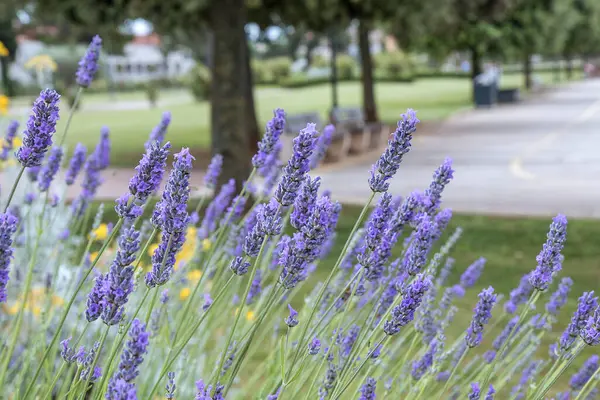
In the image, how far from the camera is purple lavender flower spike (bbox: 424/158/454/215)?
7.23ft

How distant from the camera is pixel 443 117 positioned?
93.8 ft

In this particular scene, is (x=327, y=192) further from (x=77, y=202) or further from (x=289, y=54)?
(x=289, y=54)

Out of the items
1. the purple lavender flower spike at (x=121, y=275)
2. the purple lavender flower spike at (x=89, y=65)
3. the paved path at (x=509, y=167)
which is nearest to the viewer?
the purple lavender flower spike at (x=121, y=275)

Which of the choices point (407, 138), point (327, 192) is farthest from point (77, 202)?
point (407, 138)

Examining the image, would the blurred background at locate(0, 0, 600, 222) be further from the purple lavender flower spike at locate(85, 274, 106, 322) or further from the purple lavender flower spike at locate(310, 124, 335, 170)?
the purple lavender flower spike at locate(85, 274, 106, 322)

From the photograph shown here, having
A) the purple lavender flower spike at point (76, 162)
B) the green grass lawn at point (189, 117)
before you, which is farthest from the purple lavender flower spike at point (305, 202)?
the green grass lawn at point (189, 117)

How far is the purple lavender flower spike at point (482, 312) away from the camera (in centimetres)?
214

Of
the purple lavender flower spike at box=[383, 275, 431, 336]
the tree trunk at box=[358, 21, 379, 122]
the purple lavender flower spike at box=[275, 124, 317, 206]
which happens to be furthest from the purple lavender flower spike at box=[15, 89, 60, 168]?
the tree trunk at box=[358, 21, 379, 122]

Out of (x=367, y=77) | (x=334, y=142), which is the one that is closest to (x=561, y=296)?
(x=334, y=142)

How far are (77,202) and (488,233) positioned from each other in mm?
6831

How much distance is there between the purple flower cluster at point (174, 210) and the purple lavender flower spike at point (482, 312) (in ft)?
2.60

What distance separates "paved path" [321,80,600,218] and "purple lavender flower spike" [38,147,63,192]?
5356 millimetres

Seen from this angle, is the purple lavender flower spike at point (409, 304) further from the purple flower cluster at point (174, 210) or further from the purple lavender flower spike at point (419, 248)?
the purple flower cluster at point (174, 210)

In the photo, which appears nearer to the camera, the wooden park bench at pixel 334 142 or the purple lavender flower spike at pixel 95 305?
the purple lavender flower spike at pixel 95 305
